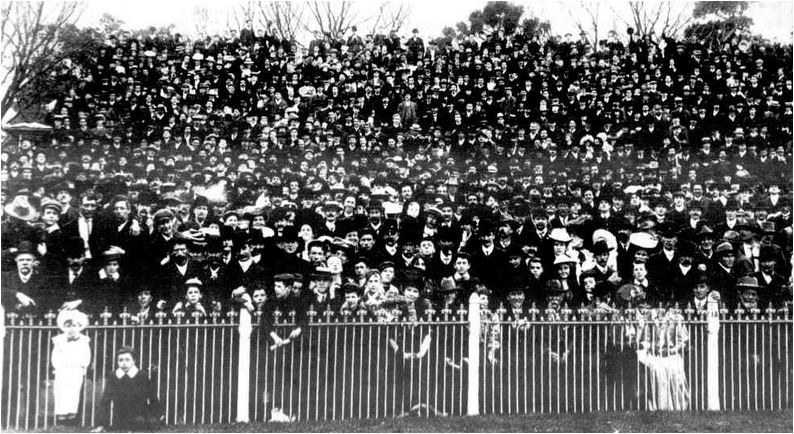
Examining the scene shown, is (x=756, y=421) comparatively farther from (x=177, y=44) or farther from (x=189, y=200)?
(x=177, y=44)

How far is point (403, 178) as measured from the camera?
7324 mm

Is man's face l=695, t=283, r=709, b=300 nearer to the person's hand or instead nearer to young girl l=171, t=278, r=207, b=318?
young girl l=171, t=278, r=207, b=318

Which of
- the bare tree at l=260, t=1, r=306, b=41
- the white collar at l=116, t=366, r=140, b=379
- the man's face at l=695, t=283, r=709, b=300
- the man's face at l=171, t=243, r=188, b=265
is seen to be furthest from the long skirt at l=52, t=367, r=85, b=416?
the man's face at l=695, t=283, r=709, b=300

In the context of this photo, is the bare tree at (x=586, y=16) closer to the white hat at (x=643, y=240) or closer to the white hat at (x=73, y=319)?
the white hat at (x=643, y=240)

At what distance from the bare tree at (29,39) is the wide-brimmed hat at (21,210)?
30.8 inches

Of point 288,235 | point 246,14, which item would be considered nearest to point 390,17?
point 246,14

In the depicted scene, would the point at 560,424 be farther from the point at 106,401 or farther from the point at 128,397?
the point at 106,401

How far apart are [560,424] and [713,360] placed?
4.94ft

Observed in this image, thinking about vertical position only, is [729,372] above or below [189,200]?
below

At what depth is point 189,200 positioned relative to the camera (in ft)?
23.0

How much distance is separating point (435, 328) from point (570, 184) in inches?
86.3

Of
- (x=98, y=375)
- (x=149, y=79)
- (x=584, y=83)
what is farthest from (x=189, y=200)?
(x=584, y=83)

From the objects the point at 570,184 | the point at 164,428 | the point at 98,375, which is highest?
the point at 570,184

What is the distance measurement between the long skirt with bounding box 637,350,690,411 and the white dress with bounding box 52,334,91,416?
4476mm
